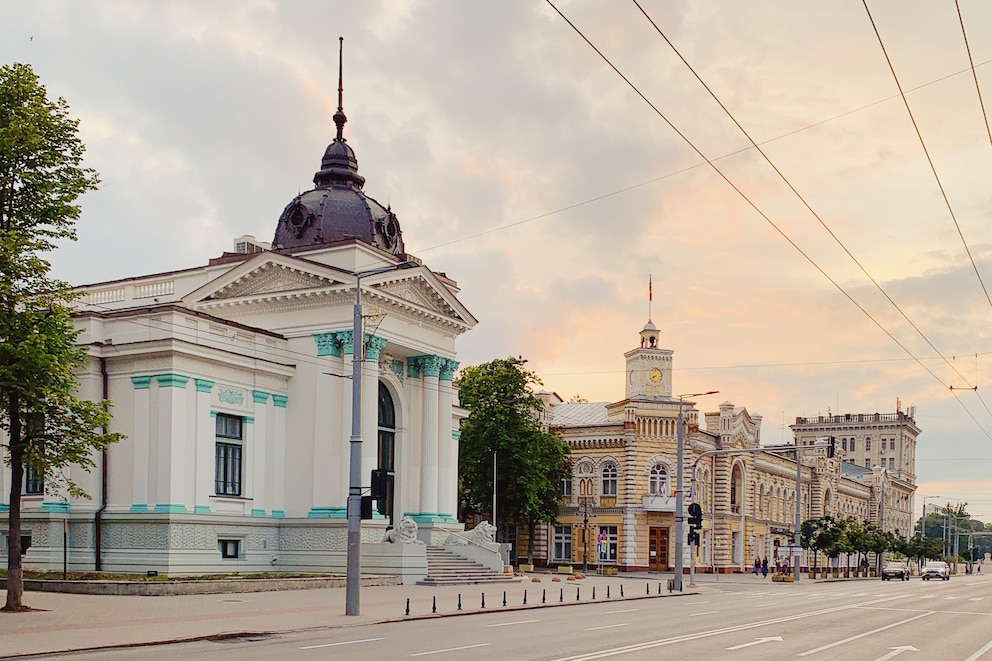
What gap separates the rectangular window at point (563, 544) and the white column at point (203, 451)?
131 feet

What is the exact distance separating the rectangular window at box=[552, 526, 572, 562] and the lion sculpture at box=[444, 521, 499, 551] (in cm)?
2931

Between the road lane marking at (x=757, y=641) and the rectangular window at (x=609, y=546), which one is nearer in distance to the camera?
the road lane marking at (x=757, y=641)

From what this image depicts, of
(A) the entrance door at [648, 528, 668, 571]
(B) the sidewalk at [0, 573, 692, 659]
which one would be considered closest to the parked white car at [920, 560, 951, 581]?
(A) the entrance door at [648, 528, 668, 571]

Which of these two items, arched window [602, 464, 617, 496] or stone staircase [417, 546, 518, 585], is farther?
arched window [602, 464, 617, 496]

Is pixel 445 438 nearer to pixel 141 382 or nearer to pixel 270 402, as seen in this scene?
pixel 270 402

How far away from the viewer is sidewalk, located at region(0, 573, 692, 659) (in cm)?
2130

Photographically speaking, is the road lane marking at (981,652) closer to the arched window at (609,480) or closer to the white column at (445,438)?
the white column at (445,438)

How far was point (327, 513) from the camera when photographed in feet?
145

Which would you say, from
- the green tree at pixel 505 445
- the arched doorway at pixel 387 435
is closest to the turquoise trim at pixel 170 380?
the arched doorway at pixel 387 435

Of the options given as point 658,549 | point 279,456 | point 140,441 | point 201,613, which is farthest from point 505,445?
point 201,613

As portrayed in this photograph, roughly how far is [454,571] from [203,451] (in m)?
11.3

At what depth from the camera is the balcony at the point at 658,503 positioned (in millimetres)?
73500

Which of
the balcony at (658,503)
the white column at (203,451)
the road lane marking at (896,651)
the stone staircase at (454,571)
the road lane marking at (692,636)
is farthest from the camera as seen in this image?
the balcony at (658,503)

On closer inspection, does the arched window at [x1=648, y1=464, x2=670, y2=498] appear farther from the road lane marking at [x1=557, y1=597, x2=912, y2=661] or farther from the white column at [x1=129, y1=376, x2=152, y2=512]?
the white column at [x1=129, y1=376, x2=152, y2=512]
